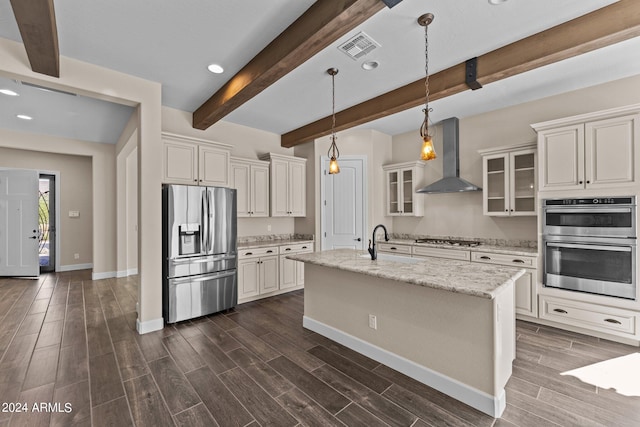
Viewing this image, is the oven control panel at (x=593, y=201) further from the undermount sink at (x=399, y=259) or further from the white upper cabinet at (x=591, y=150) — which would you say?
the undermount sink at (x=399, y=259)

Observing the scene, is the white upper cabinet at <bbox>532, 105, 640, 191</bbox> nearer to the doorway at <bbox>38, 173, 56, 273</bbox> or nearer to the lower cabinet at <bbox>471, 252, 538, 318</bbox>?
the lower cabinet at <bbox>471, 252, 538, 318</bbox>

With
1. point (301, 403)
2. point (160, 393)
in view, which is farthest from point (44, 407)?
point (301, 403)

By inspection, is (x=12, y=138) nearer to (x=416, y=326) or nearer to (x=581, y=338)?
(x=416, y=326)

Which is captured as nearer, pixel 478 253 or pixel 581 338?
pixel 581 338

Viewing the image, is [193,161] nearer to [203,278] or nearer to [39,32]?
[203,278]

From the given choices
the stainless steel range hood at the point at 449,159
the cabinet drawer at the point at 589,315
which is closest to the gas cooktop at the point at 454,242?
the stainless steel range hood at the point at 449,159

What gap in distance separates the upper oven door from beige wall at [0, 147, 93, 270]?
893cm

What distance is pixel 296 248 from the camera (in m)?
4.86

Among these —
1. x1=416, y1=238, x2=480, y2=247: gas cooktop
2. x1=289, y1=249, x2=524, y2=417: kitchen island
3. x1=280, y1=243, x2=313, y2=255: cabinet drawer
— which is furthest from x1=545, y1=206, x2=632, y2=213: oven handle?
x1=280, y1=243, x2=313, y2=255: cabinet drawer

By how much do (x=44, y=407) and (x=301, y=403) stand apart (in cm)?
182

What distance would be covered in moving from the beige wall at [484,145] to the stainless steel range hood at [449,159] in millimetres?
124

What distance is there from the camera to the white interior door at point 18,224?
18.9ft

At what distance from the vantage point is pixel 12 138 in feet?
17.4

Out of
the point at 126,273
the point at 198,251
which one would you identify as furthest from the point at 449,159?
the point at 126,273
